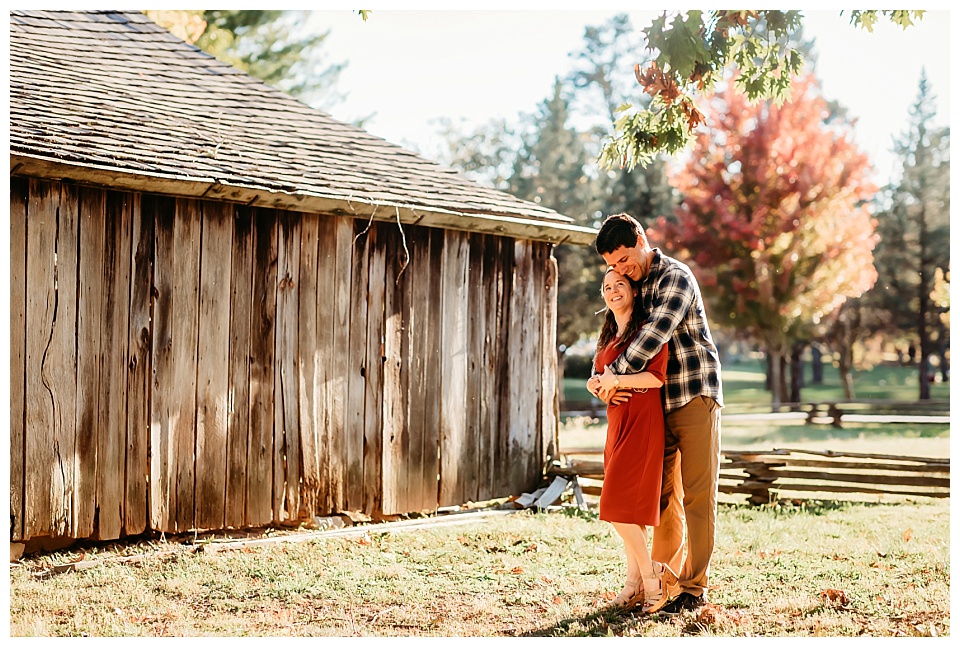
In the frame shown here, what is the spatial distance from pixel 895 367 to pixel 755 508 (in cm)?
4192

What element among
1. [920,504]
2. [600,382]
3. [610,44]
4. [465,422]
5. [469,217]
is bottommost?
[920,504]

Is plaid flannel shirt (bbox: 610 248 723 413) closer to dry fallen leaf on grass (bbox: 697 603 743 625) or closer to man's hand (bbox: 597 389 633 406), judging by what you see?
man's hand (bbox: 597 389 633 406)

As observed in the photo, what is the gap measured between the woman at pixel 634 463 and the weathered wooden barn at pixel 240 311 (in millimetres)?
3146

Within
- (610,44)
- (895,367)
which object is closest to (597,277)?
(610,44)

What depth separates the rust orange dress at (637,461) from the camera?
4.70 metres

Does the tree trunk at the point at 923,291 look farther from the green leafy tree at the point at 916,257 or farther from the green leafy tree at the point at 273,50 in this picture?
the green leafy tree at the point at 273,50

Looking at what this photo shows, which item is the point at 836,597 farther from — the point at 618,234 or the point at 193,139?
the point at 193,139

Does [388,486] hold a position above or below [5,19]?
below

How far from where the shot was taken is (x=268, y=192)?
6.76 metres

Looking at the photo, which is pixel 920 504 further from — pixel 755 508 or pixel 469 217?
pixel 469 217

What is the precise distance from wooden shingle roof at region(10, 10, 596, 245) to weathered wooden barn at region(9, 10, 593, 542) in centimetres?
3

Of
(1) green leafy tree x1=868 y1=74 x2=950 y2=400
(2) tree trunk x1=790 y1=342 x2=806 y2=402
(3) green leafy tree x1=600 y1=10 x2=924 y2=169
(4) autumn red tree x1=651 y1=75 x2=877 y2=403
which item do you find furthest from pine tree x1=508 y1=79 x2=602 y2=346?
(3) green leafy tree x1=600 y1=10 x2=924 y2=169

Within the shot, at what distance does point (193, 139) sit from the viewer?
24.0ft

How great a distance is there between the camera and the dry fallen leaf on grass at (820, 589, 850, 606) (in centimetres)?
504
